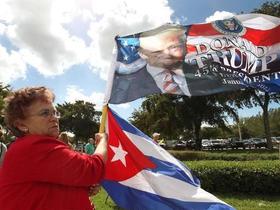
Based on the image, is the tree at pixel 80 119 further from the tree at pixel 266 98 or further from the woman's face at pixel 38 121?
the woman's face at pixel 38 121

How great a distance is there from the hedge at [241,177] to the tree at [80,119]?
281ft

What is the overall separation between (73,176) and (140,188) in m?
2.09

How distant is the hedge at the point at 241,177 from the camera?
551 inches

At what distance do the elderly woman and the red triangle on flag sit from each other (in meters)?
1.88

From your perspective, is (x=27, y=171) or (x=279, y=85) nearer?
(x=27, y=171)

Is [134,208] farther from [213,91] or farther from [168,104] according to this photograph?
[168,104]

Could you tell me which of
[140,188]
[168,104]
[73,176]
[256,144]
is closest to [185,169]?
[140,188]

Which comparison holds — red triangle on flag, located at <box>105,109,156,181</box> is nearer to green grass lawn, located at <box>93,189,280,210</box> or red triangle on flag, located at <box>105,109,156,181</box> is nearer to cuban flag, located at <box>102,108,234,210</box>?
cuban flag, located at <box>102,108,234,210</box>

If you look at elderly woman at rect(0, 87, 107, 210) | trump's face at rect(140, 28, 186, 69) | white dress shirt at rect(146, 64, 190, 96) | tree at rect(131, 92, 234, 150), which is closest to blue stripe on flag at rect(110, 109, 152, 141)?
white dress shirt at rect(146, 64, 190, 96)

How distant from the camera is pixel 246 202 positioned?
42.2ft

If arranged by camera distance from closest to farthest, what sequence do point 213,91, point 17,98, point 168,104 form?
point 17,98, point 213,91, point 168,104

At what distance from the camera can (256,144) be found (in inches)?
2758

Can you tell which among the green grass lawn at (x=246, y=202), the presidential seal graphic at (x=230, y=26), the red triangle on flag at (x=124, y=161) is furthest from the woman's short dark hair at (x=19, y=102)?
the green grass lawn at (x=246, y=202)

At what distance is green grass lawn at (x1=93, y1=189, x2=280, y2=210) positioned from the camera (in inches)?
481
